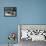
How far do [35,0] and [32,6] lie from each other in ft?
0.72

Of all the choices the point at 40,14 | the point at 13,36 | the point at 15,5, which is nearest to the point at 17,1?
the point at 15,5

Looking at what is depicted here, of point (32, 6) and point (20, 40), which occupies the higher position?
point (32, 6)

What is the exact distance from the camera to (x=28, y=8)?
4215mm

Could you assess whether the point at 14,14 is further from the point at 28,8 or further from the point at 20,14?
the point at 28,8

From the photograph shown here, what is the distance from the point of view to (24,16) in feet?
13.8

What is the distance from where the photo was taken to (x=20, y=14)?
421 centimetres

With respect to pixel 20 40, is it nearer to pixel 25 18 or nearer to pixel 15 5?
pixel 25 18

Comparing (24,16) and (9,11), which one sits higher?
(9,11)

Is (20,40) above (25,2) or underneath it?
underneath

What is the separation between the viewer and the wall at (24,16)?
4.19 meters

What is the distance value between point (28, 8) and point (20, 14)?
33 centimetres

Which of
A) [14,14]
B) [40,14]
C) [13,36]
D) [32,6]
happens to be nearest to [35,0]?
[32,6]

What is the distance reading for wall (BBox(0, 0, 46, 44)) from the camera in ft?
13.8

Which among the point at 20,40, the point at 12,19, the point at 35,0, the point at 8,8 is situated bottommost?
the point at 20,40
